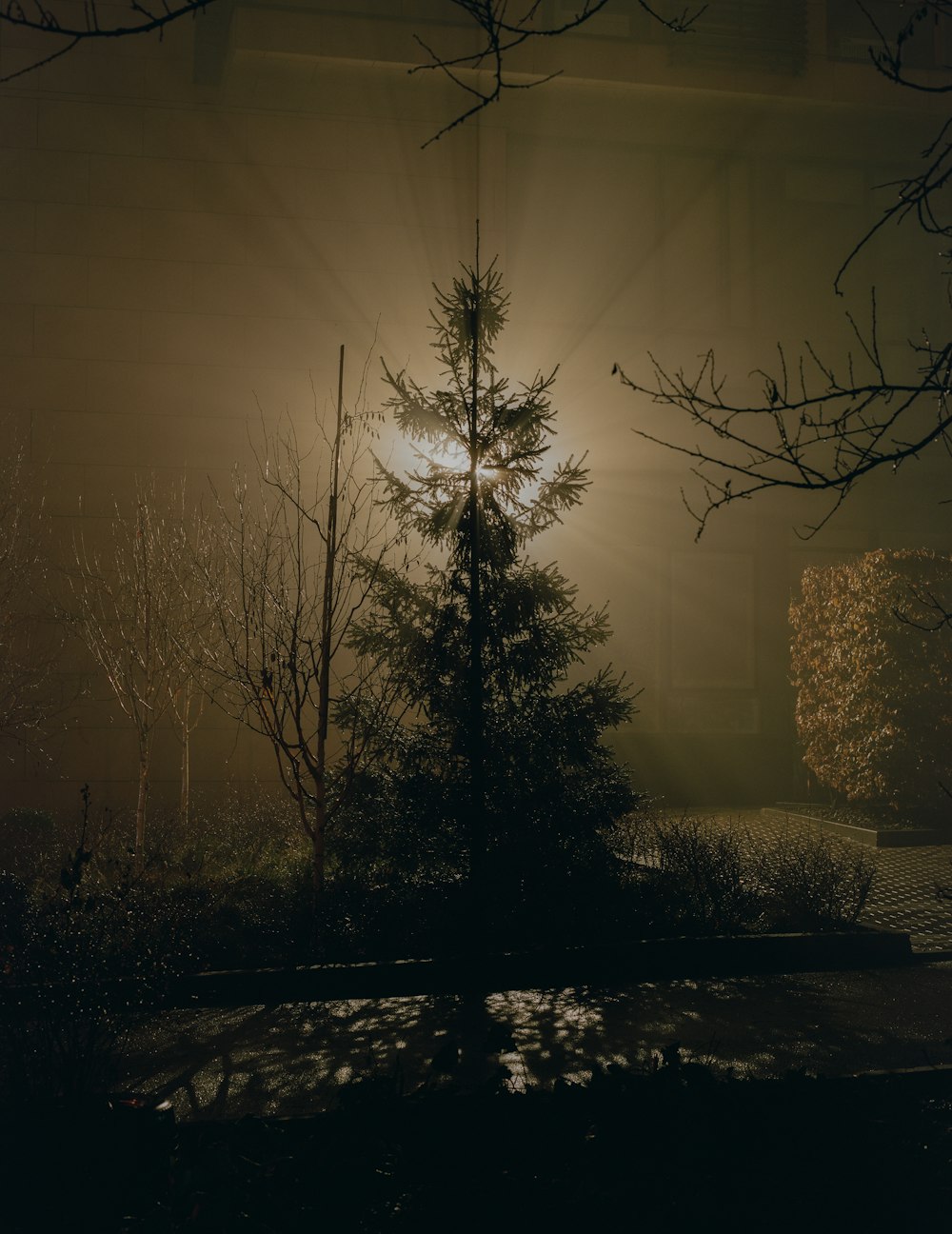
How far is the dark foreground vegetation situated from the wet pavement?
138 centimetres

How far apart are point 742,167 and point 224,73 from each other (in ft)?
27.7

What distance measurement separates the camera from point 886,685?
15.0 metres

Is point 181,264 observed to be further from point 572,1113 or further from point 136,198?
point 572,1113

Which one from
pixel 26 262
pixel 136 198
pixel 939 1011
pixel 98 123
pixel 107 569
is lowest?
pixel 939 1011

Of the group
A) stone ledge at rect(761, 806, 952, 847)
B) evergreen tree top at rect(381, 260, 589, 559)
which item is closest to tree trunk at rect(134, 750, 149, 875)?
evergreen tree top at rect(381, 260, 589, 559)

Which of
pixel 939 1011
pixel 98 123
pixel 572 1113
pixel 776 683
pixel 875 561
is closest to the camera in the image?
pixel 572 1113

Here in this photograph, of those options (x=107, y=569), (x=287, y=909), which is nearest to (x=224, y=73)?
(x=107, y=569)

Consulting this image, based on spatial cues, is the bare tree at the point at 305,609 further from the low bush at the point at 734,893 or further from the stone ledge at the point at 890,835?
the stone ledge at the point at 890,835

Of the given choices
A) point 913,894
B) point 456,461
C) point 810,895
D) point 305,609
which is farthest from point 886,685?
point 456,461

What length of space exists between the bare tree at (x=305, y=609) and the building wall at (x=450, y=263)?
1.59 meters

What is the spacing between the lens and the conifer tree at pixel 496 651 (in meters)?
8.50

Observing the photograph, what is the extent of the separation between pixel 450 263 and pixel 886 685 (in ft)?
29.0

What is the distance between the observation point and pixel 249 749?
52.9ft

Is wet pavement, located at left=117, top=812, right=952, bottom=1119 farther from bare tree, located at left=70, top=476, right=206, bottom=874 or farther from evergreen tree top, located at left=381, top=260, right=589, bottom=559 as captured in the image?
evergreen tree top, located at left=381, top=260, right=589, bottom=559
